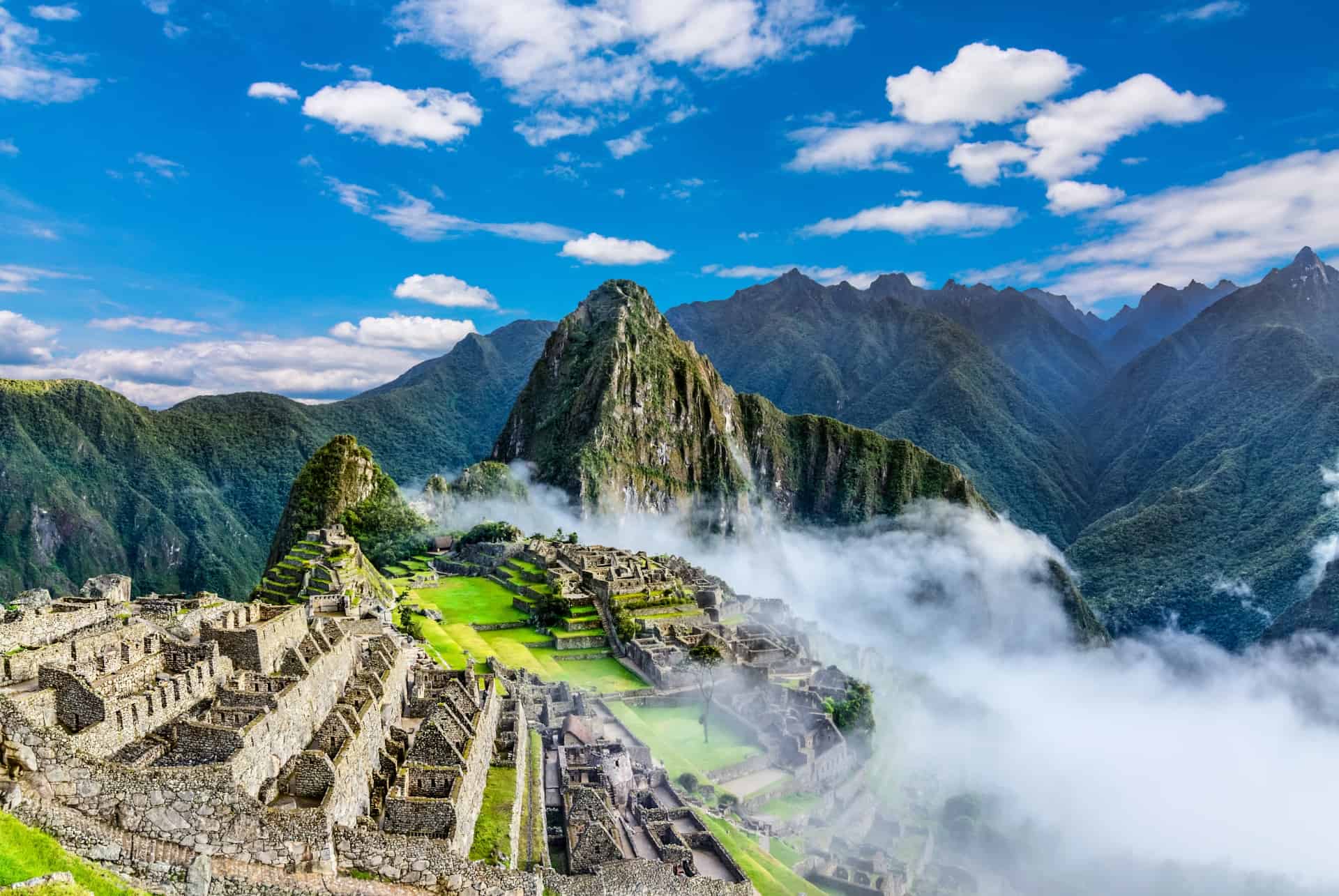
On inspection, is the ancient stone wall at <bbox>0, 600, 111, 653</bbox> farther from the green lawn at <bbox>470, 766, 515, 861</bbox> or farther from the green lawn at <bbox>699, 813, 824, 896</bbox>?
the green lawn at <bbox>699, 813, 824, 896</bbox>

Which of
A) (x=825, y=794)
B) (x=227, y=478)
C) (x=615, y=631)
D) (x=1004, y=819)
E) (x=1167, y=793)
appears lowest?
(x=1167, y=793)

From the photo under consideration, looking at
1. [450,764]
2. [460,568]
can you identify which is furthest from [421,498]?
[450,764]

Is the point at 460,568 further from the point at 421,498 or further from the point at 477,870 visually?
the point at 477,870

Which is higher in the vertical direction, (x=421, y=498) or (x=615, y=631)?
(x=421, y=498)

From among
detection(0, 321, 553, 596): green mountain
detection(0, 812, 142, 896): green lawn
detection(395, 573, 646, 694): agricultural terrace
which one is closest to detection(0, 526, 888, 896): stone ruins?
detection(0, 812, 142, 896): green lawn

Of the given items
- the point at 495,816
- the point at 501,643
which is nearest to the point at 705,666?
the point at 501,643

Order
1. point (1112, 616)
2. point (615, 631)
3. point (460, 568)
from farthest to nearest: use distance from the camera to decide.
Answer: point (1112, 616), point (460, 568), point (615, 631)

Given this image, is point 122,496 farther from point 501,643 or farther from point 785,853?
point 785,853
